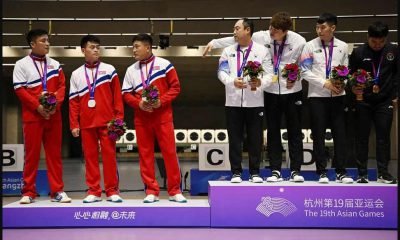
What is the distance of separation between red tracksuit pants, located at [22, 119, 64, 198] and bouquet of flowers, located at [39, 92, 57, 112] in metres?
0.24

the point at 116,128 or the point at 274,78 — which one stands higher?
the point at 274,78

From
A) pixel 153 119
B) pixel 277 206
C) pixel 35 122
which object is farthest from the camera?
pixel 153 119

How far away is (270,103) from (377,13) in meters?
7.19

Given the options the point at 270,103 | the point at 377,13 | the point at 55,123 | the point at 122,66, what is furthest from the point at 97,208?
the point at 122,66

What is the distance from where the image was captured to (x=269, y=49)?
484cm

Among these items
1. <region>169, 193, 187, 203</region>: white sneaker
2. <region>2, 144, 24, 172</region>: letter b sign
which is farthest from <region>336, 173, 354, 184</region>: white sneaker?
<region>2, 144, 24, 172</region>: letter b sign

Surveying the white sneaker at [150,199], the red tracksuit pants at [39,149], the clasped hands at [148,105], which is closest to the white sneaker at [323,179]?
the white sneaker at [150,199]

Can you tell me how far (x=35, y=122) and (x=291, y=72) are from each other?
270 cm

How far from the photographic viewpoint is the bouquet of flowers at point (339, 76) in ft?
14.5

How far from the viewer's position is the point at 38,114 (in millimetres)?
4586

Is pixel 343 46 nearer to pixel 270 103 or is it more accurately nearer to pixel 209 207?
pixel 270 103

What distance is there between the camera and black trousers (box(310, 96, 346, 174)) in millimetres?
4656

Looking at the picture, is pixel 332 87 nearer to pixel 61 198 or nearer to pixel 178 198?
pixel 178 198

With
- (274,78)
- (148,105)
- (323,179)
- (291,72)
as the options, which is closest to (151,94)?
(148,105)
